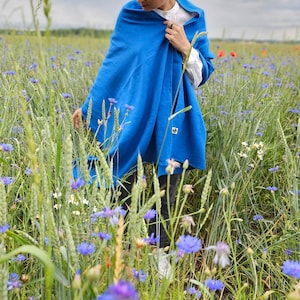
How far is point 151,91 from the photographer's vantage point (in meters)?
1.43

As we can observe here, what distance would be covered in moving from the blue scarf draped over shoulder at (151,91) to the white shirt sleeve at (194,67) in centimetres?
2

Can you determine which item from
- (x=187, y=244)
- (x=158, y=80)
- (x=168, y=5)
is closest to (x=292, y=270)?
(x=187, y=244)

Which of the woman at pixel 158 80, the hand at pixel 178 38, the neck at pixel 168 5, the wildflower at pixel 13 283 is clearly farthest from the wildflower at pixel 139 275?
the neck at pixel 168 5

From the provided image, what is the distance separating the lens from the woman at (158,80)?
4.61 feet

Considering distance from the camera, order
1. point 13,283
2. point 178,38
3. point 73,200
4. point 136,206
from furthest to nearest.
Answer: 1. point 178,38
2. point 73,200
3. point 13,283
4. point 136,206

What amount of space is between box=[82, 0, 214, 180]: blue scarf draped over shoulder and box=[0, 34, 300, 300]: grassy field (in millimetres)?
132

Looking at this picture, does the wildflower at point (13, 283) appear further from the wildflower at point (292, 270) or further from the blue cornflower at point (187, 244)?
the wildflower at point (292, 270)

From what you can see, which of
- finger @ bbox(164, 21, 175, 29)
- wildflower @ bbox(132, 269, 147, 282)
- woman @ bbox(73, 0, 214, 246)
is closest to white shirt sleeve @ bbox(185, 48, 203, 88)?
woman @ bbox(73, 0, 214, 246)

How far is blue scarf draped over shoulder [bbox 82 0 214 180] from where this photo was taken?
141 centimetres

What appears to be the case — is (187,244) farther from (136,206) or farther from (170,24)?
(170,24)

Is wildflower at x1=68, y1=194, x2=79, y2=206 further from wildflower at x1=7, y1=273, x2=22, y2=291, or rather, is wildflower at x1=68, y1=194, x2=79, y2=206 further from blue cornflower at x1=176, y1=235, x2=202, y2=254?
blue cornflower at x1=176, y1=235, x2=202, y2=254

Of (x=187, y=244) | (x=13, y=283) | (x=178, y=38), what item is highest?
(x=178, y=38)

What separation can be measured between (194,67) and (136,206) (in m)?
0.89

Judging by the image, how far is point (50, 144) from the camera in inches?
33.3
